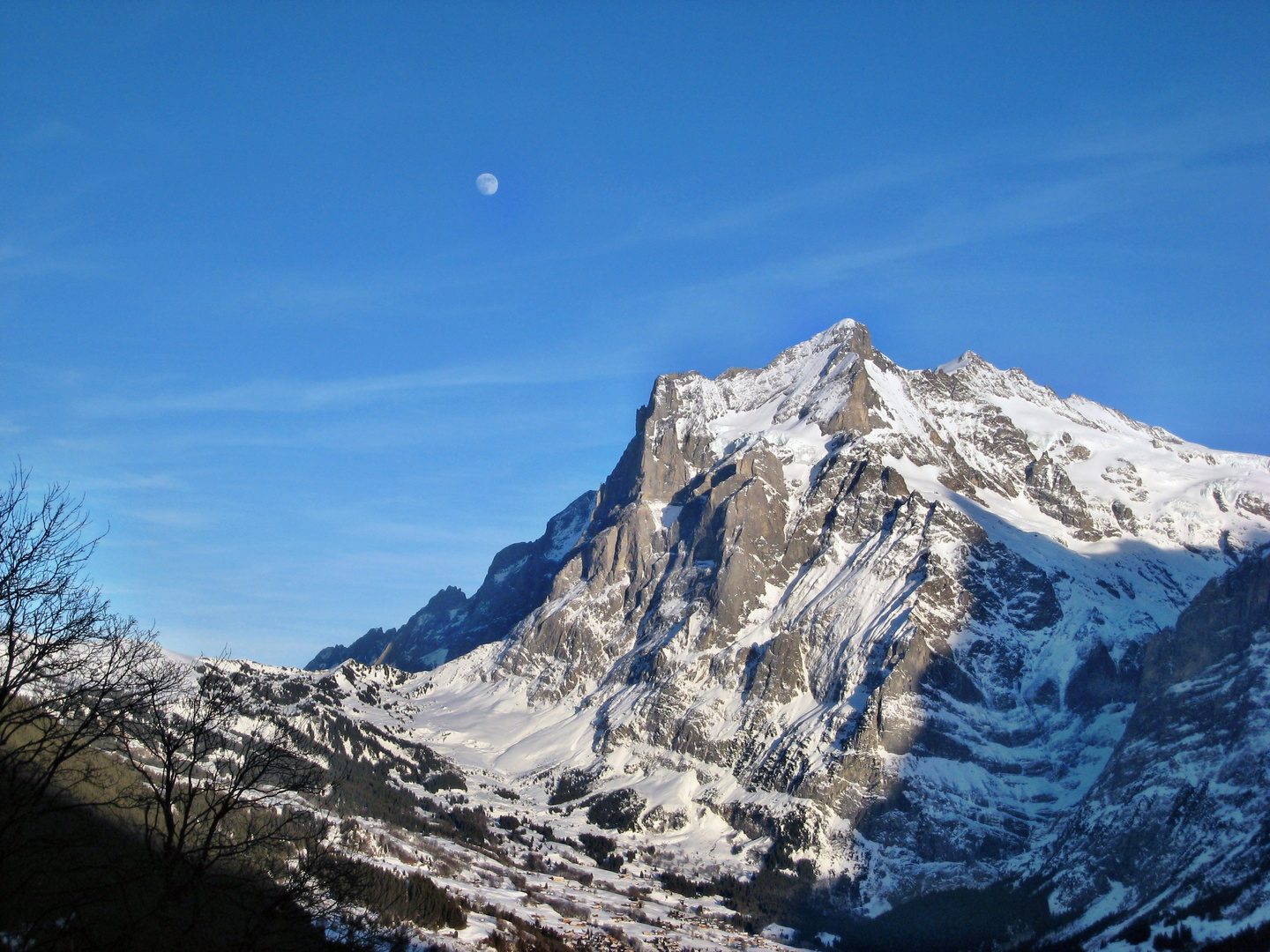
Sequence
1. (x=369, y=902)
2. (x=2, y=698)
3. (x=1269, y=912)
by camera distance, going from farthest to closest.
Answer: (x=1269, y=912), (x=369, y=902), (x=2, y=698)

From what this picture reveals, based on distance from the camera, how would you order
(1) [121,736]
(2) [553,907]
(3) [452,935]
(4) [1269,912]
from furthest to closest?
1. (2) [553,907]
2. (4) [1269,912]
3. (3) [452,935]
4. (1) [121,736]

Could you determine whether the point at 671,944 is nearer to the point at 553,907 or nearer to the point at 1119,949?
the point at 553,907

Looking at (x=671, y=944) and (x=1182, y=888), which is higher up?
(x=1182, y=888)

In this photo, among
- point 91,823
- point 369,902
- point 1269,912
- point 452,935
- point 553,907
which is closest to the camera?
point 91,823

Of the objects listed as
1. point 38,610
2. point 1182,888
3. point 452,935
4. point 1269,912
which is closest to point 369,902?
point 452,935

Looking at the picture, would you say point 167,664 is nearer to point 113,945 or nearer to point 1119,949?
point 113,945

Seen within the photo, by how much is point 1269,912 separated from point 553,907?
104757 millimetres

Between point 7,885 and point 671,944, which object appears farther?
point 671,944

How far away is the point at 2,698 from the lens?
39.8 meters

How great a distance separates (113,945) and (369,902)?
70588 millimetres

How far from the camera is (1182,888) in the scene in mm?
196500

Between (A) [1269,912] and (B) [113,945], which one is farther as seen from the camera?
(A) [1269,912]

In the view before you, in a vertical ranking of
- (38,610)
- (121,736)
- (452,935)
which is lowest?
(452,935)

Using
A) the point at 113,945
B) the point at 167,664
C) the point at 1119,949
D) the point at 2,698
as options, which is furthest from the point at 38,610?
the point at 1119,949
